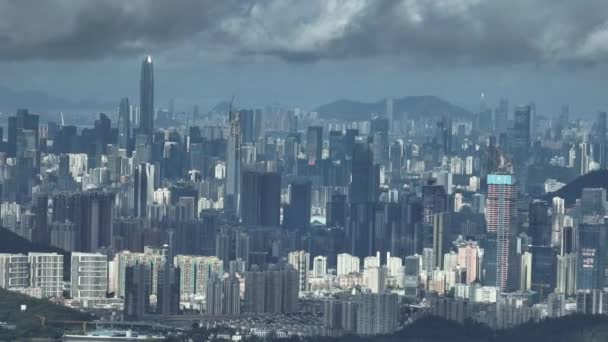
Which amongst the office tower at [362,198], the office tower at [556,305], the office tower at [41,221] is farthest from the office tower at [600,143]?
the office tower at [556,305]

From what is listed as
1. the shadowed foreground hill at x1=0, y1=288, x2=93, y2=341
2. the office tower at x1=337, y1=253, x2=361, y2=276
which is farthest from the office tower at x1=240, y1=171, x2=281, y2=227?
the shadowed foreground hill at x1=0, y1=288, x2=93, y2=341

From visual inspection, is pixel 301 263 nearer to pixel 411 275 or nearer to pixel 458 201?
pixel 411 275

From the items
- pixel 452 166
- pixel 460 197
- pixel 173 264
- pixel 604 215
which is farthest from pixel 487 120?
pixel 173 264

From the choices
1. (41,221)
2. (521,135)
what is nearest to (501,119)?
(521,135)

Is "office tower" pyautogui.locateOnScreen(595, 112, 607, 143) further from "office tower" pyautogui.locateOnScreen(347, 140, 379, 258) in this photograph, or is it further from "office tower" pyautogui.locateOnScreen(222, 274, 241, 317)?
"office tower" pyautogui.locateOnScreen(222, 274, 241, 317)

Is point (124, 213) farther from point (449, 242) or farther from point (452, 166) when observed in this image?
point (452, 166)

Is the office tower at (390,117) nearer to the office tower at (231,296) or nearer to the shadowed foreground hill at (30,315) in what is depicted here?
the office tower at (231,296)
